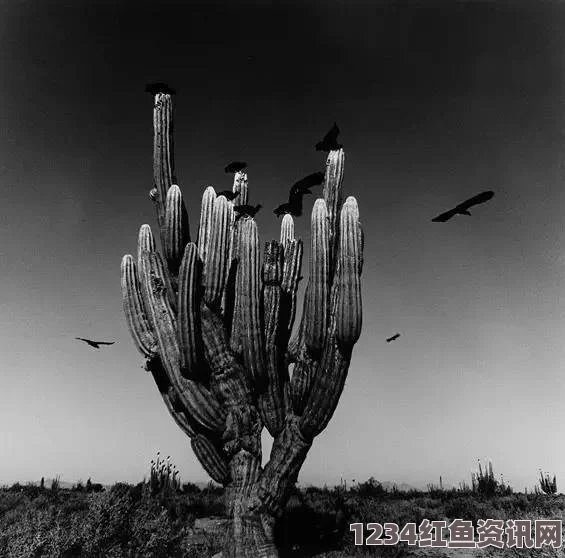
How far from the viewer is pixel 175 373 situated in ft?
24.1

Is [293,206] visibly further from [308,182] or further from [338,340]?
[338,340]

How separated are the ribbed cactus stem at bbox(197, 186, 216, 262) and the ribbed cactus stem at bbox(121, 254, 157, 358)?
109 centimetres

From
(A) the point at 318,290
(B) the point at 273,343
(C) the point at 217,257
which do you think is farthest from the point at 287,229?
(B) the point at 273,343

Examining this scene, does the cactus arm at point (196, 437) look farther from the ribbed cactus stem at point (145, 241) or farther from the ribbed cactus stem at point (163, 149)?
the ribbed cactus stem at point (163, 149)

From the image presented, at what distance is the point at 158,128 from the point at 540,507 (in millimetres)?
14212

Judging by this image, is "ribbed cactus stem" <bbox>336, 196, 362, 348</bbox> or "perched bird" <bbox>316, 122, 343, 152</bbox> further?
"perched bird" <bbox>316, 122, 343, 152</bbox>

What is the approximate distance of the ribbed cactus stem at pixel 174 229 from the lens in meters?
7.68

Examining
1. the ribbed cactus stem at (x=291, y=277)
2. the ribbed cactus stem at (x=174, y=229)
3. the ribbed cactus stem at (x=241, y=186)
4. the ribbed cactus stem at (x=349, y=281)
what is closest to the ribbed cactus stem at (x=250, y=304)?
the ribbed cactus stem at (x=291, y=277)

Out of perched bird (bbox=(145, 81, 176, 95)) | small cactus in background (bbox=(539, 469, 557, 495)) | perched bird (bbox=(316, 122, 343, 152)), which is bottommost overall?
small cactus in background (bbox=(539, 469, 557, 495))

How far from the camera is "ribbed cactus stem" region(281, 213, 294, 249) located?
8383 mm

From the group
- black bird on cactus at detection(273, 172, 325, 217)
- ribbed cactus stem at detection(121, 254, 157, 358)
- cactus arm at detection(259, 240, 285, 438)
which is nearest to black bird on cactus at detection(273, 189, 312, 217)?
black bird on cactus at detection(273, 172, 325, 217)

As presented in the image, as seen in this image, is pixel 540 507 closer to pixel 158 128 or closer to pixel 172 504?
pixel 172 504

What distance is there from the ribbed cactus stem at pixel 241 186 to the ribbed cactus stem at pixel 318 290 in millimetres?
1868

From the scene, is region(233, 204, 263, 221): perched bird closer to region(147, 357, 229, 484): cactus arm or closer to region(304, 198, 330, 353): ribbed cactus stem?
region(304, 198, 330, 353): ribbed cactus stem
